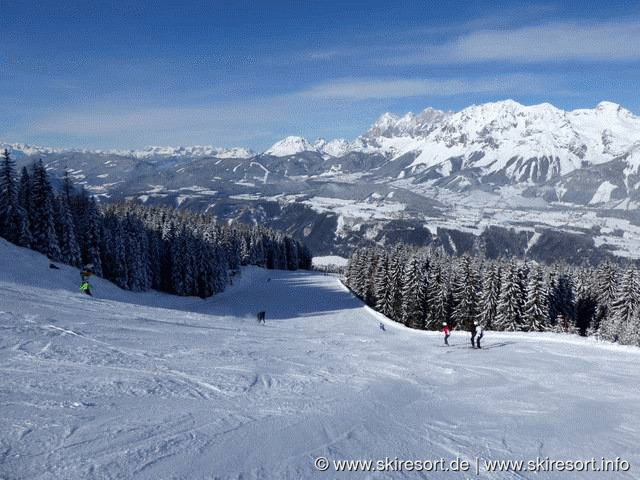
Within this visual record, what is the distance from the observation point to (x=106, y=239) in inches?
2434

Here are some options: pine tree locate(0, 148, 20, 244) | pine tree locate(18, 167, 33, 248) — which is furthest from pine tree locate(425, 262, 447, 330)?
pine tree locate(0, 148, 20, 244)

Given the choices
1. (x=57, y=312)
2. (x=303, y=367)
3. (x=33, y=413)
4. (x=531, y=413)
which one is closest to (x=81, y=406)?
(x=33, y=413)

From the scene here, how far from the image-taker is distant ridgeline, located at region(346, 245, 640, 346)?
51781 mm

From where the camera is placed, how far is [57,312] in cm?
2156

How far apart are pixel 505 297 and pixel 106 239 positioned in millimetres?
49241

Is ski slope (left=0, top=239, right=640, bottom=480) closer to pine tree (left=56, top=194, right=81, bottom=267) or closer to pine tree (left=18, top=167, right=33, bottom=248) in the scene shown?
pine tree (left=18, top=167, right=33, bottom=248)

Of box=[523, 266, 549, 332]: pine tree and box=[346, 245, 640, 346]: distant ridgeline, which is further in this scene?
box=[346, 245, 640, 346]: distant ridgeline

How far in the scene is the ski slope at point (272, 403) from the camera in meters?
7.92

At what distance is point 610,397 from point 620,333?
45515 millimetres

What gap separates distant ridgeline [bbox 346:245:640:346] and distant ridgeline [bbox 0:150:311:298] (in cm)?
2900

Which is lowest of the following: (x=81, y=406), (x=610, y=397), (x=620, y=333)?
(x=620, y=333)

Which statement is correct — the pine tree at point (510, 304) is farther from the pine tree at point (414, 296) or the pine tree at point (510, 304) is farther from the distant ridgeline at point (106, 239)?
the distant ridgeline at point (106, 239)

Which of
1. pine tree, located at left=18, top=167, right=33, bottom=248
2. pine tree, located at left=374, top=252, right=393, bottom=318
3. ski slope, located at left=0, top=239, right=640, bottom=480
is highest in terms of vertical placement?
pine tree, located at left=18, top=167, right=33, bottom=248

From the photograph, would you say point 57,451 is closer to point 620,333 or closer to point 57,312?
point 57,312
